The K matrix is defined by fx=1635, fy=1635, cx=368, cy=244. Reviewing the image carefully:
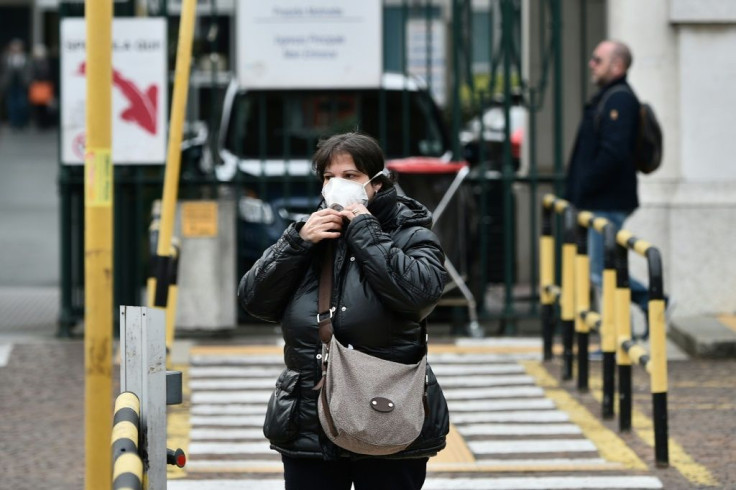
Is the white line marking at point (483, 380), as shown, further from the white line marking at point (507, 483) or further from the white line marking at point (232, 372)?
the white line marking at point (507, 483)

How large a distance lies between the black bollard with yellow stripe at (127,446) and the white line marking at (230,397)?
4.98m

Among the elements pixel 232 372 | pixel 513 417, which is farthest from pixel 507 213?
pixel 513 417

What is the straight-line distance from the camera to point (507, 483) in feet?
24.1

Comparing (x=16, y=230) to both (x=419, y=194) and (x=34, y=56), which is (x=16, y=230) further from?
(x=34, y=56)

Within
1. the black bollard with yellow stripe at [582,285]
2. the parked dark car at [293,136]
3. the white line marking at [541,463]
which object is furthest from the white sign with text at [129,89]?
the white line marking at [541,463]

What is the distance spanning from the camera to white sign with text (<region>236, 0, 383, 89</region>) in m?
11.5

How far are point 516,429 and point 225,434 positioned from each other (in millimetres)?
1537

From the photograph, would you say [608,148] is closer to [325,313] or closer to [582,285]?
[582,285]

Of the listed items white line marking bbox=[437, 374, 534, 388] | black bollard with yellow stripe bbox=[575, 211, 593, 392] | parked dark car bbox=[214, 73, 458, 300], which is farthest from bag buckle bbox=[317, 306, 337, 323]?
parked dark car bbox=[214, 73, 458, 300]

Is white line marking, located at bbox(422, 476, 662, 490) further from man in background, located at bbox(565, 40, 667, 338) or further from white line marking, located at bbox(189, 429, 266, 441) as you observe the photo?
man in background, located at bbox(565, 40, 667, 338)

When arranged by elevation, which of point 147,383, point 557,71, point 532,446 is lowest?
point 532,446

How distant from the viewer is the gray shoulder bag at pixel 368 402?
4625 mm

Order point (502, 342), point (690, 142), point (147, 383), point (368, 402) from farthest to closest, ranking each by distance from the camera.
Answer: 1. point (690, 142)
2. point (502, 342)
3. point (368, 402)
4. point (147, 383)

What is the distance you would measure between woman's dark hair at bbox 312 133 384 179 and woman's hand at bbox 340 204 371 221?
14cm
